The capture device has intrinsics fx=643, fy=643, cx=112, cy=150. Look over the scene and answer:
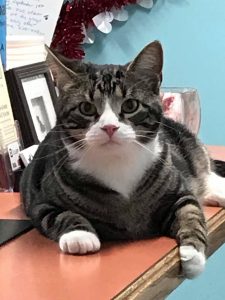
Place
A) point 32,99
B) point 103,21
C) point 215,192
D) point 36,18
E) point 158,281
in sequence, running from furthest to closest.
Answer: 1. point 103,21
2. point 36,18
3. point 32,99
4. point 215,192
5. point 158,281

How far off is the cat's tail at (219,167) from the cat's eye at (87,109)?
468mm

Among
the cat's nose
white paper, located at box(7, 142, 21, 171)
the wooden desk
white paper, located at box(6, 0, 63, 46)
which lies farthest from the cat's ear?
white paper, located at box(6, 0, 63, 46)

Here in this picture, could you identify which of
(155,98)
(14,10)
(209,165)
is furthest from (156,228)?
(14,10)

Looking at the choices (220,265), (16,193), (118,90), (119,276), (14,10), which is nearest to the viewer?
(119,276)

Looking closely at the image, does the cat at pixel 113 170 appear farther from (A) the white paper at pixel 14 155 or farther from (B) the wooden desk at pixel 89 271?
(A) the white paper at pixel 14 155

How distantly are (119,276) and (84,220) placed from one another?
17 centimetres

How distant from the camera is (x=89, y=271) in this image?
821mm

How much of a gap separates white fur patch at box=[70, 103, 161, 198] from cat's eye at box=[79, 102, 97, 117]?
0.9 inches

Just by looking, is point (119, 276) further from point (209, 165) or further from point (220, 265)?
point (220, 265)

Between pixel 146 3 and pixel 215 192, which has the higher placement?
pixel 146 3

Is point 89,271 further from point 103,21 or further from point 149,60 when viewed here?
point 103,21

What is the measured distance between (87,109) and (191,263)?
0.27 meters

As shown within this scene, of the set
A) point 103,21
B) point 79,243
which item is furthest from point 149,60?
point 103,21

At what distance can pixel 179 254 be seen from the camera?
0.90 metres
